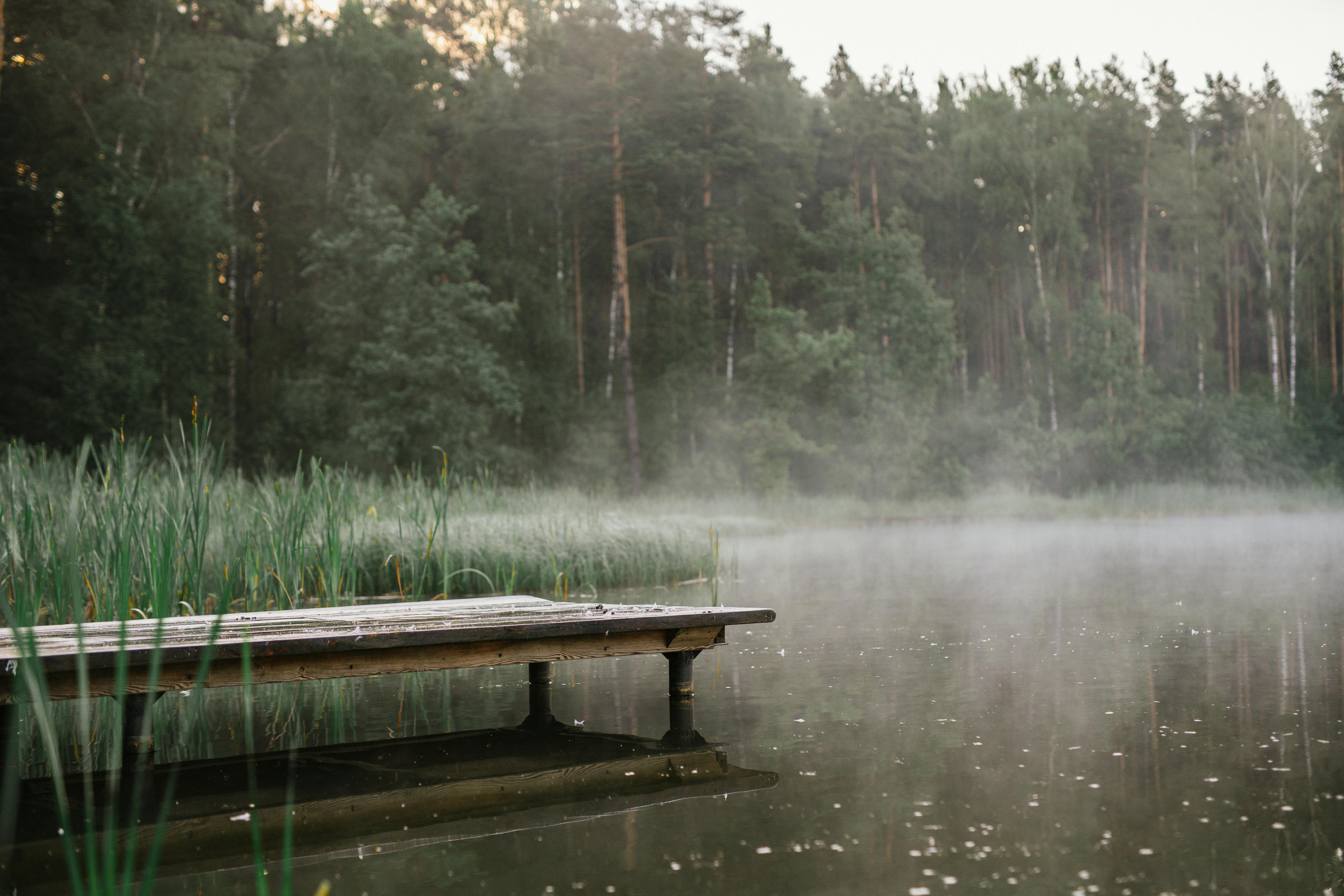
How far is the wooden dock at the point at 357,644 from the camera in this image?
126 inches

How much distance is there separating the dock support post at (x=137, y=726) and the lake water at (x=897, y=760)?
0.27 meters

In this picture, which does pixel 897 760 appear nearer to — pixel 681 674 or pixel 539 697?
pixel 681 674

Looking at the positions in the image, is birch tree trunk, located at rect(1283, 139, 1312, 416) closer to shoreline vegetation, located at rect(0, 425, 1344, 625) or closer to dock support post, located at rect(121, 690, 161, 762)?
shoreline vegetation, located at rect(0, 425, 1344, 625)

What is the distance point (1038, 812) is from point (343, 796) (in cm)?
193

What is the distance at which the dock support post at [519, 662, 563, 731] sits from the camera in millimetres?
4227

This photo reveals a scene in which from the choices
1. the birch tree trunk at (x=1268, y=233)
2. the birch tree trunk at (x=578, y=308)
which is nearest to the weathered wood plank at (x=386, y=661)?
the birch tree trunk at (x=578, y=308)

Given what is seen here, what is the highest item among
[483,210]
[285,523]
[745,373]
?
[483,210]

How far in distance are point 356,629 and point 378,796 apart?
71 cm

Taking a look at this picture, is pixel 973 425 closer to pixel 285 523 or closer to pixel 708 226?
pixel 708 226

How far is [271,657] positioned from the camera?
3467 millimetres

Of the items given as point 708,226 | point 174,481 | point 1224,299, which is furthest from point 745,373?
point 174,481

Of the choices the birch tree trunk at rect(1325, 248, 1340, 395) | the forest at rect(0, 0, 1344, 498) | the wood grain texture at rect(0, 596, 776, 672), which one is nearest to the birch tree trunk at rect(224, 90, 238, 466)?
the forest at rect(0, 0, 1344, 498)

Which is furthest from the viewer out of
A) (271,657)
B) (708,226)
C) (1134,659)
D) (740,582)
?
(708,226)

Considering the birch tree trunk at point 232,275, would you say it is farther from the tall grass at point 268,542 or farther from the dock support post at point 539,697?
the dock support post at point 539,697
